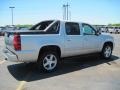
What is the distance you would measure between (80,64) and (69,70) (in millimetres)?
1350

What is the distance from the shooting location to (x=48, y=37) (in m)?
8.13

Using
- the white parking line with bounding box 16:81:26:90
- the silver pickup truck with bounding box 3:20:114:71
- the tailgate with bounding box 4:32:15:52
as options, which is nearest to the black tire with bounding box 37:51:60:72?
→ the silver pickup truck with bounding box 3:20:114:71

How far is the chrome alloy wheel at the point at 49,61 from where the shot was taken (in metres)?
8.21

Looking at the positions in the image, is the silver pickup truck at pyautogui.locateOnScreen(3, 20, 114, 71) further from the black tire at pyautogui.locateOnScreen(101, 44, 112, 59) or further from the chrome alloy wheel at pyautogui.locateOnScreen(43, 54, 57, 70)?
the black tire at pyautogui.locateOnScreen(101, 44, 112, 59)

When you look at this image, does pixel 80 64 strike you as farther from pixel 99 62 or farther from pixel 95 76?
pixel 95 76

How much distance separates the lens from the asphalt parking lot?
6523mm

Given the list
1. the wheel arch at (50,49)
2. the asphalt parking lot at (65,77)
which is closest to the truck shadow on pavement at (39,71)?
the asphalt parking lot at (65,77)

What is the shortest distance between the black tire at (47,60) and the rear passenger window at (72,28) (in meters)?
1.11

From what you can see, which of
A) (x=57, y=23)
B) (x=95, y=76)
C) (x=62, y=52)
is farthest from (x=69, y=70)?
(x=57, y=23)

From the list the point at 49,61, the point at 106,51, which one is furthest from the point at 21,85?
the point at 106,51

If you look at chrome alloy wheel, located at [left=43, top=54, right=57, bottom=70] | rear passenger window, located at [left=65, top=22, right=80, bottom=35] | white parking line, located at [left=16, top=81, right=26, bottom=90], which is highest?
rear passenger window, located at [left=65, top=22, right=80, bottom=35]

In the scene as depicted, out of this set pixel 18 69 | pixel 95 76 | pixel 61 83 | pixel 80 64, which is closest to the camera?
pixel 61 83

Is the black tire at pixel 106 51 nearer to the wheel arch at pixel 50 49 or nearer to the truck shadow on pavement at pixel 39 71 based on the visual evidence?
the truck shadow on pavement at pixel 39 71

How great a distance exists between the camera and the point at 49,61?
27.2 feet
